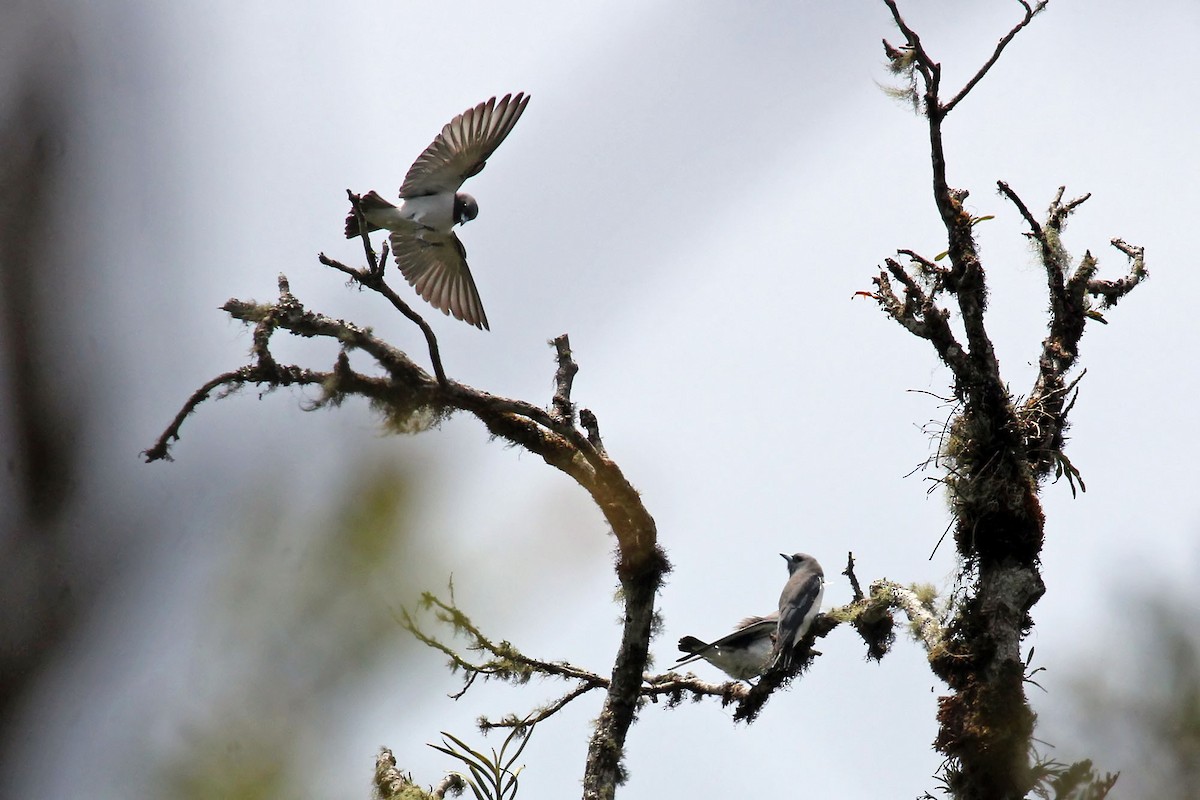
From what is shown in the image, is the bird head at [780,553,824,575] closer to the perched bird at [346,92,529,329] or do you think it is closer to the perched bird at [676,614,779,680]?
the perched bird at [676,614,779,680]

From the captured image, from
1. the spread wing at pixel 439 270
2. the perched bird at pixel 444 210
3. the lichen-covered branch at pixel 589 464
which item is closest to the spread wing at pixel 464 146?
the perched bird at pixel 444 210

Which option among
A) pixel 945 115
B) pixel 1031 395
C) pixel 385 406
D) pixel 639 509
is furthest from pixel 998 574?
pixel 385 406

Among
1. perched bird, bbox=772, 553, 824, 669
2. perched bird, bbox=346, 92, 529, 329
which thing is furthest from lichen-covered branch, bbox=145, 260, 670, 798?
perched bird, bbox=346, 92, 529, 329

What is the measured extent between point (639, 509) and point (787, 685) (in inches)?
64.3

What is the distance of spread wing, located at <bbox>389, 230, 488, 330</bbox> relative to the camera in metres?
8.55

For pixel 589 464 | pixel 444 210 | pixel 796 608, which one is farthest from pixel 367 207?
pixel 796 608

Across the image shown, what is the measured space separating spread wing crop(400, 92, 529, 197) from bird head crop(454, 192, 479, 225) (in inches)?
10.2

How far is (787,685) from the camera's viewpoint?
6.40m

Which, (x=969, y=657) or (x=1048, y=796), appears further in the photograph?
(x=969, y=657)

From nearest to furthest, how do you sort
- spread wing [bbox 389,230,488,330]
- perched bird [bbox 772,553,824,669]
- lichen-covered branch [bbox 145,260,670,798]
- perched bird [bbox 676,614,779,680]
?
lichen-covered branch [bbox 145,260,670,798] < perched bird [bbox 772,553,824,669] < perched bird [bbox 676,614,779,680] < spread wing [bbox 389,230,488,330]

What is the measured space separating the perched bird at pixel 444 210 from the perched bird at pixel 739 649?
9.45ft

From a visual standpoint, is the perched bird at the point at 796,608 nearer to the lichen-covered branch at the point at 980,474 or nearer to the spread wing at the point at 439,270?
the lichen-covered branch at the point at 980,474

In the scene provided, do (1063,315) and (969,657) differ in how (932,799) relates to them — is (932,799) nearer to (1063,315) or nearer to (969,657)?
(969,657)

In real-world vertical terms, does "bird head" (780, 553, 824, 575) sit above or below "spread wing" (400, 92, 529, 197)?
below
